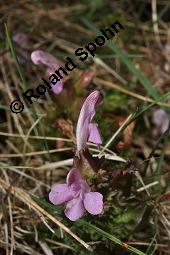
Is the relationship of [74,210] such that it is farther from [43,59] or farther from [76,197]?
[43,59]

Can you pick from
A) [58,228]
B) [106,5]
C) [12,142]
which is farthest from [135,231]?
[106,5]

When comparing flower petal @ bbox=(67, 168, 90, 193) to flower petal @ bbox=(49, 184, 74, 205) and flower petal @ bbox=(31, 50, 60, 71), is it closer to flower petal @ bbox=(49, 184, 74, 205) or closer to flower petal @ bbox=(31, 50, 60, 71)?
flower petal @ bbox=(49, 184, 74, 205)

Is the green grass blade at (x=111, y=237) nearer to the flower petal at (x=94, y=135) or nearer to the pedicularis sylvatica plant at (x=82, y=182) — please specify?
the pedicularis sylvatica plant at (x=82, y=182)

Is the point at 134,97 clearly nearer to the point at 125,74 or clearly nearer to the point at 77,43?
the point at 125,74

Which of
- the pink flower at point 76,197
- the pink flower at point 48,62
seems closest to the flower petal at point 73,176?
the pink flower at point 76,197

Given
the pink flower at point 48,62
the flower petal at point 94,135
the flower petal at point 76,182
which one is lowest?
the flower petal at point 76,182

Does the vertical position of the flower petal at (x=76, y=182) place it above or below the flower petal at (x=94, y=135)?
below
